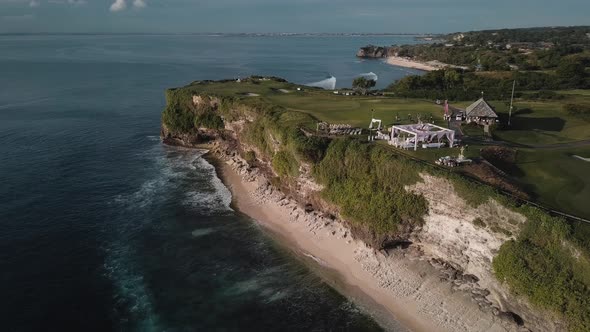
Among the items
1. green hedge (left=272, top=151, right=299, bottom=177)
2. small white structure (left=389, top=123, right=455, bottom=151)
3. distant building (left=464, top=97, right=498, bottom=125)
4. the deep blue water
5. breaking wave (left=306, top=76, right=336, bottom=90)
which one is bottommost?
the deep blue water

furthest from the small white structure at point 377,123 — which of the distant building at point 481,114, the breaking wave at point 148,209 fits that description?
the breaking wave at point 148,209

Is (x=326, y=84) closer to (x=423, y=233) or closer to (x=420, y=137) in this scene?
(x=420, y=137)

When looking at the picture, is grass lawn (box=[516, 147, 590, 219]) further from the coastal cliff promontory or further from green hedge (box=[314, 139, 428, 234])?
green hedge (box=[314, 139, 428, 234])

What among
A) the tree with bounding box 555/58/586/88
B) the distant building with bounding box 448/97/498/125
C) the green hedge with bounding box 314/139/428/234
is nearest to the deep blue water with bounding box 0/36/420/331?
the green hedge with bounding box 314/139/428/234

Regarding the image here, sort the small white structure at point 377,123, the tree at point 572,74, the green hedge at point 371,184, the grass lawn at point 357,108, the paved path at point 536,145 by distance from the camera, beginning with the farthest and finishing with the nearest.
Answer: the tree at point 572,74 < the grass lawn at point 357,108 < the small white structure at point 377,123 < the paved path at point 536,145 < the green hedge at point 371,184

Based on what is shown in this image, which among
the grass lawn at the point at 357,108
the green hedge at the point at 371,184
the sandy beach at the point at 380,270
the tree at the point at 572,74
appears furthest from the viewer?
the tree at the point at 572,74

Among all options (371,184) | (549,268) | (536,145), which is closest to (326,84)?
(536,145)

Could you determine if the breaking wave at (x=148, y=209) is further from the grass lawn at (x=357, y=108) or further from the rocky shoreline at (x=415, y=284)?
the grass lawn at (x=357, y=108)
